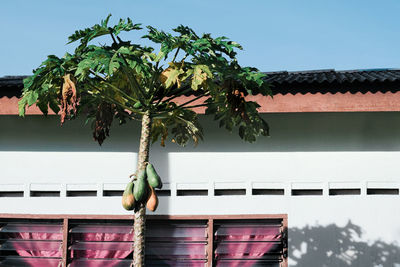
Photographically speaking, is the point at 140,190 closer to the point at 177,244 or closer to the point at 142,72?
the point at 142,72

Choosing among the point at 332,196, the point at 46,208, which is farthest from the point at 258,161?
the point at 46,208

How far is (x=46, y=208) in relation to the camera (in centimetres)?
1102

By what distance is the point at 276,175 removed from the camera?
10.6 metres

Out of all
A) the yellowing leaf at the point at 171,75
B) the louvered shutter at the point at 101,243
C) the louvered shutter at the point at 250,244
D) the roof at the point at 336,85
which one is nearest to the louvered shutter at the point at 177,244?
the louvered shutter at the point at 250,244

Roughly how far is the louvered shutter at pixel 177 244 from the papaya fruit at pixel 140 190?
13.2 feet

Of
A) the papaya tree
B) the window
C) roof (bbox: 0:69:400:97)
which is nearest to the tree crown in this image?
the papaya tree

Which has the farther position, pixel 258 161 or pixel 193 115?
pixel 258 161

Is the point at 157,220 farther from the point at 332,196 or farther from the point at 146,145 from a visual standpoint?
the point at 146,145

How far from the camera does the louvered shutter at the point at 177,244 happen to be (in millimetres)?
10633

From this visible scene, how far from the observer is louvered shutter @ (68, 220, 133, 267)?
35.4 ft

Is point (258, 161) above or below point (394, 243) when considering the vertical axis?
above

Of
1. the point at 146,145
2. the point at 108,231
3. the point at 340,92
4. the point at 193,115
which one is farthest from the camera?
the point at 108,231

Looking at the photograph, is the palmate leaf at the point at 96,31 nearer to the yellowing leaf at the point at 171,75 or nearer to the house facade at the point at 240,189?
the yellowing leaf at the point at 171,75

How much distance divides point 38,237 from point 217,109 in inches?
177
